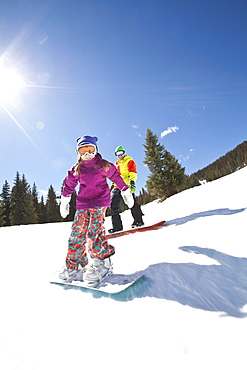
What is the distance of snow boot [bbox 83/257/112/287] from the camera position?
1.60m

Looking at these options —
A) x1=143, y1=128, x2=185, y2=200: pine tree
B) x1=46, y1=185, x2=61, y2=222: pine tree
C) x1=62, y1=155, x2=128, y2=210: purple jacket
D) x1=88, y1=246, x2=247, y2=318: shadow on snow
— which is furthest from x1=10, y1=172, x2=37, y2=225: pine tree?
x1=88, y1=246, x2=247, y2=318: shadow on snow

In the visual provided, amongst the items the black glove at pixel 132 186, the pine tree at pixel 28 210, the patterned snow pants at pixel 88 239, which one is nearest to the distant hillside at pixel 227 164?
the pine tree at pixel 28 210

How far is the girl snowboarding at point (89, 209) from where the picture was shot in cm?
190

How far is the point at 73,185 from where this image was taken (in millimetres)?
2398

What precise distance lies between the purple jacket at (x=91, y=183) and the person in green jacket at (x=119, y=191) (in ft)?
7.02

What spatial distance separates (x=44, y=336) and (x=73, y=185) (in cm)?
172

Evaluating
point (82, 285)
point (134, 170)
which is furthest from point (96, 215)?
point (134, 170)

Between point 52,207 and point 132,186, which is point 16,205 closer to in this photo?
point 52,207

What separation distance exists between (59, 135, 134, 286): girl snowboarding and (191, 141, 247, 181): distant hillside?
70245mm

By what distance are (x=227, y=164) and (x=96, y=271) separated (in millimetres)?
101307

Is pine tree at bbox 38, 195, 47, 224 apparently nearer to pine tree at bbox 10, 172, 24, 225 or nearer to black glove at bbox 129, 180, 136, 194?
pine tree at bbox 10, 172, 24, 225

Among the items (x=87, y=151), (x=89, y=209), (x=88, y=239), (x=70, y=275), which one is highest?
(x=87, y=151)

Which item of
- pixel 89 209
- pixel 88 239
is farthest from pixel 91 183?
pixel 88 239

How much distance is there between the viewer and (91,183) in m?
2.24
